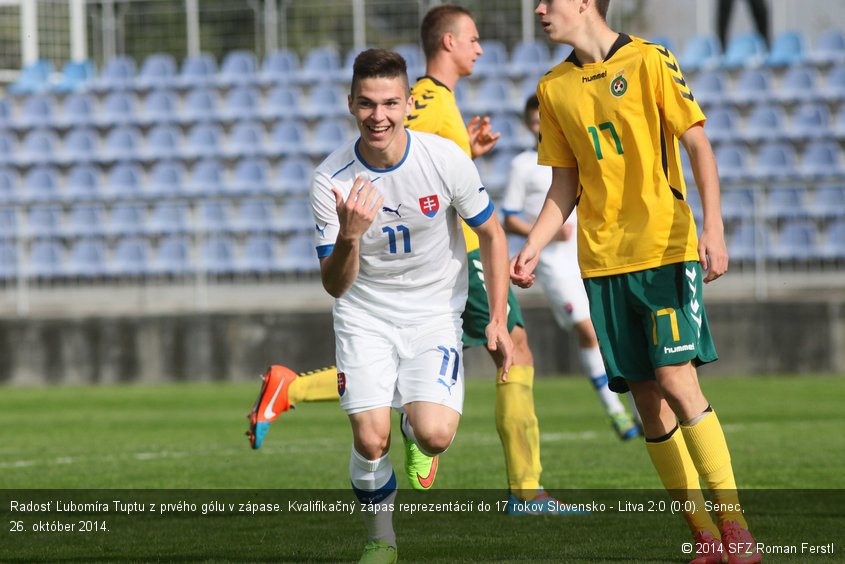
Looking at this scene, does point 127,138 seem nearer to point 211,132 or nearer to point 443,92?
point 211,132

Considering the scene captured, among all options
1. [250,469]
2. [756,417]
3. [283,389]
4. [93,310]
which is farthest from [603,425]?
[93,310]

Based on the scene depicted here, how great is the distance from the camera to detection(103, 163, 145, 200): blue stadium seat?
18219 millimetres

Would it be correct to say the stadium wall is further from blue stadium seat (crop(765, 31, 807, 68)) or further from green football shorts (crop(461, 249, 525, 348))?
green football shorts (crop(461, 249, 525, 348))

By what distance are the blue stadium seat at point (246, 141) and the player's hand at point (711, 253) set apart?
574 inches

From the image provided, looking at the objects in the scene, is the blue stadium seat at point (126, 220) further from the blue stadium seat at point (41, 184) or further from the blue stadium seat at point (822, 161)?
the blue stadium seat at point (822, 161)

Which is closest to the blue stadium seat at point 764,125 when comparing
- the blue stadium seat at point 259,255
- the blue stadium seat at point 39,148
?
the blue stadium seat at point 259,255

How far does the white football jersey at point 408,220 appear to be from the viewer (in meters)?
4.62

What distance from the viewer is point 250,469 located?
7.28 m

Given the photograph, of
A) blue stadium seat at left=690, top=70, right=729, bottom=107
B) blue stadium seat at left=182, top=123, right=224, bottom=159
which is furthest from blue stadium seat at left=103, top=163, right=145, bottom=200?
blue stadium seat at left=690, top=70, right=729, bottom=107

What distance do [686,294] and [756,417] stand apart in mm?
5844

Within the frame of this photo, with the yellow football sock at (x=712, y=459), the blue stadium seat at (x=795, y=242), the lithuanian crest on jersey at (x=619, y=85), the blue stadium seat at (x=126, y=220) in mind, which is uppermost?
the lithuanian crest on jersey at (x=619, y=85)

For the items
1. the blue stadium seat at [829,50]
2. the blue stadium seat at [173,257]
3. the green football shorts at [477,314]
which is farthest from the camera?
the blue stadium seat at [829,50]

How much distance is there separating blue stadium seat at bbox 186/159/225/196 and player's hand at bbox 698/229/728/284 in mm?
14389

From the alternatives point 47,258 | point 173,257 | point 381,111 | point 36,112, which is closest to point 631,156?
point 381,111
